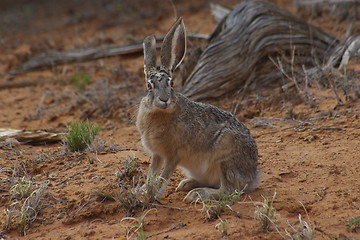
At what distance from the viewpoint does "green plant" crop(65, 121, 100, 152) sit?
240 inches

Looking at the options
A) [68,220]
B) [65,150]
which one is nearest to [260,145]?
[65,150]

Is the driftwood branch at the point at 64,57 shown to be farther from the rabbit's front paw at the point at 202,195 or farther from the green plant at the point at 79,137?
the rabbit's front paw at the point at 202,195

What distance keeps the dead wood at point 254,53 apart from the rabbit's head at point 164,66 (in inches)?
131

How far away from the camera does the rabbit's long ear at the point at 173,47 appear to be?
5.17 meters

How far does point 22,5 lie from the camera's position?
58.9ft

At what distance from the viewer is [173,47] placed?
5.21 m

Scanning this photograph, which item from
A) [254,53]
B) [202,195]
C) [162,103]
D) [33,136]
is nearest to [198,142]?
[202,195]

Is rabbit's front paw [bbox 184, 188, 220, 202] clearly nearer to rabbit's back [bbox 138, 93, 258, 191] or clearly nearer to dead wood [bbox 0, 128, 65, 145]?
rabbit's back [bbox 138, 93, 258, 191]

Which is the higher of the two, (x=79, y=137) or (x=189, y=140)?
(x=189, y=140)

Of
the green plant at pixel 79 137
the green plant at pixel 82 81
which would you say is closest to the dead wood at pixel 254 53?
the green plant at pixel 82 81

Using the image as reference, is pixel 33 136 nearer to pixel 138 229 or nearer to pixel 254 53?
pixel 138 229

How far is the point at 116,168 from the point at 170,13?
30.2 feet

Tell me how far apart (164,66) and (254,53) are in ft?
12.9

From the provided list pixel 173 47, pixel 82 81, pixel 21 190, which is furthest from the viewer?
pixel 82 81
